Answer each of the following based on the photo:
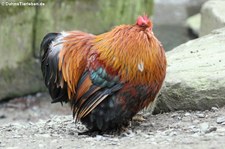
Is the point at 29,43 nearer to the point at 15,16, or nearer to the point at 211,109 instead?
the point at 15,16

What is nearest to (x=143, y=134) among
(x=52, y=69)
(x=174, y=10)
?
(x=52, y=69)

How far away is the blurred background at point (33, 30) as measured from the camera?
355 inches

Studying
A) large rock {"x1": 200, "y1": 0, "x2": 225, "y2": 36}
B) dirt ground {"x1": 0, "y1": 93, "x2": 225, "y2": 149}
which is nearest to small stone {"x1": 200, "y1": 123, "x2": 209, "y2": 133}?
dirt ground {"x1": 0, "y1": 93, "x2": 225, "y2": 149}

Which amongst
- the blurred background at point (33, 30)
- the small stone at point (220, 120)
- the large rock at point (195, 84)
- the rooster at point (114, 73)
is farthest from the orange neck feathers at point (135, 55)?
the blurred background at point (33, 30)

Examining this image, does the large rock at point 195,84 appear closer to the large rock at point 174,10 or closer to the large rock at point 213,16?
the large rock at point 213,16

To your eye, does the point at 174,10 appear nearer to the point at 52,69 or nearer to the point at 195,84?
the point at 195,84

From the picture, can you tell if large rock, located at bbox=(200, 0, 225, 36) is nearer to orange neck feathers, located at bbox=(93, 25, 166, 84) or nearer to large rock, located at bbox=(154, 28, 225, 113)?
large rock, located at bbox=(154, 28, 225, 113)

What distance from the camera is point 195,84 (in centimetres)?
516

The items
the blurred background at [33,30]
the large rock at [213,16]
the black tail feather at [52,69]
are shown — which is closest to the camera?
the black tail feather at [52,69]

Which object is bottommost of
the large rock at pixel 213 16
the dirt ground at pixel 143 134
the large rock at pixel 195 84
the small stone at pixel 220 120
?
the dirt ground at pixel 143 134

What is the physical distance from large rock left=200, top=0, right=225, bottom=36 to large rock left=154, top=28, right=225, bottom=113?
226cm

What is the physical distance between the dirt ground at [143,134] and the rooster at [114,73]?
0.21 meters

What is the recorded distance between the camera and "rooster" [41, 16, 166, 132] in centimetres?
473

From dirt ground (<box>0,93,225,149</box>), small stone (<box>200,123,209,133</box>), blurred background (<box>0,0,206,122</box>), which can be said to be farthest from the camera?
blurred background (<box>0,0,206,122</box>)
